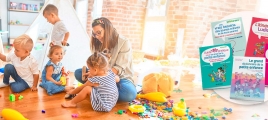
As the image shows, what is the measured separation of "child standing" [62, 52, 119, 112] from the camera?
142 cm

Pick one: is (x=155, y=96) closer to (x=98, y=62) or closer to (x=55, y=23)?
(x=98, y=62)

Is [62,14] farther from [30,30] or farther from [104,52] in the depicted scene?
[104,52]

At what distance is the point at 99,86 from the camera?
145 centimetres

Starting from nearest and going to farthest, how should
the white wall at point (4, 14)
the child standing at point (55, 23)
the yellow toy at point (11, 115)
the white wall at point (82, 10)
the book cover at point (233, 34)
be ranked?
1. the yellow toy at point (11, 115)
2. the book cover at point (233, 34)
3. the child standing at point (55, 23)
4. the white wall at point (82, 10)
5. the white wall at point (4, 14)

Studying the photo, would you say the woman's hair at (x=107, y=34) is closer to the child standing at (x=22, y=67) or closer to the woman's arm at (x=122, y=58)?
the woman's arm at (x=122, y=58)

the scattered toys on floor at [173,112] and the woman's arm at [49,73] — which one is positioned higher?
the woman's arm at [49,73]

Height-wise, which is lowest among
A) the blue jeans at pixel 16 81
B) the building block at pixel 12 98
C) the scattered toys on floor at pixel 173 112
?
the scattered toys on floor at pixel 173 112

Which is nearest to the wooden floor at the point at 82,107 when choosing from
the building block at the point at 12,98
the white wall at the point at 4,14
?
the building block at the point at 12,98

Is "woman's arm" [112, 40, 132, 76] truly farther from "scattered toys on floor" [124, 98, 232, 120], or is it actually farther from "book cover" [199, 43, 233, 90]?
"book cover" [199, 43, 233, 90]

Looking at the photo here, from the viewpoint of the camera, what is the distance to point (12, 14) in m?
5.59

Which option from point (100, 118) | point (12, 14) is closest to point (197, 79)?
point (100, 118)

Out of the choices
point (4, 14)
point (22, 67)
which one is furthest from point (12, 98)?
point (4, 14)

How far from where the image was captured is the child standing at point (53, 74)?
1.79 meters

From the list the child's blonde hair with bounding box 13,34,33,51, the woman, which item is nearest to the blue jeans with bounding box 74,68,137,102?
the woman
